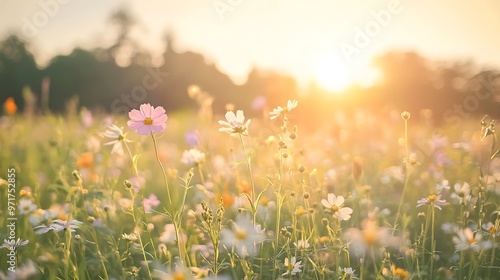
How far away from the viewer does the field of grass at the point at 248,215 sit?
1.35 meters

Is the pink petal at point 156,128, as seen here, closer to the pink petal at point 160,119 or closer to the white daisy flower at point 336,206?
the pink petal at point 160,119

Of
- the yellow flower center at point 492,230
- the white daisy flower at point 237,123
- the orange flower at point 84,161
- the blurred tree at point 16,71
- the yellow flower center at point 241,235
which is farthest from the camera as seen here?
the blurred tree at point 16,71

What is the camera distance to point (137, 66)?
43.1 ft

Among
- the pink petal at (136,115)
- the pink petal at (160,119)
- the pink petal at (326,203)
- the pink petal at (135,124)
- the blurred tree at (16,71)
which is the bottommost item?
the pink petal at (326,203)

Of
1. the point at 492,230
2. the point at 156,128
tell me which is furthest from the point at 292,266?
the point at 492,230

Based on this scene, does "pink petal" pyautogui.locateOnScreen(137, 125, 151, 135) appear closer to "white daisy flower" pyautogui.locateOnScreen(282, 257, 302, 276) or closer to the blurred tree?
"white daisy flower" pyautogui.locateOnScreen(282, 257, 302, 276)

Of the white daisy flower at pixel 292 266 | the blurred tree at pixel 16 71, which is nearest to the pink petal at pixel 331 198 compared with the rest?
the white daisy flower at pixel 292 266

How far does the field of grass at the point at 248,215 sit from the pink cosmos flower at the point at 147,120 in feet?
0.09

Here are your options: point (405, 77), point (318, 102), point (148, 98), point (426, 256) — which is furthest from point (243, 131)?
point (148, 98)

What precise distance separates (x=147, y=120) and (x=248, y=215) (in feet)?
2.11

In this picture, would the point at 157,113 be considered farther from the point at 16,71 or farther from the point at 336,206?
the point at 16,71

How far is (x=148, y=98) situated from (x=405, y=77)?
6.41 metres

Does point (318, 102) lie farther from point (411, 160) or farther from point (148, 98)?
point (148, 98)

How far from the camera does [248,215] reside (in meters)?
1.79
